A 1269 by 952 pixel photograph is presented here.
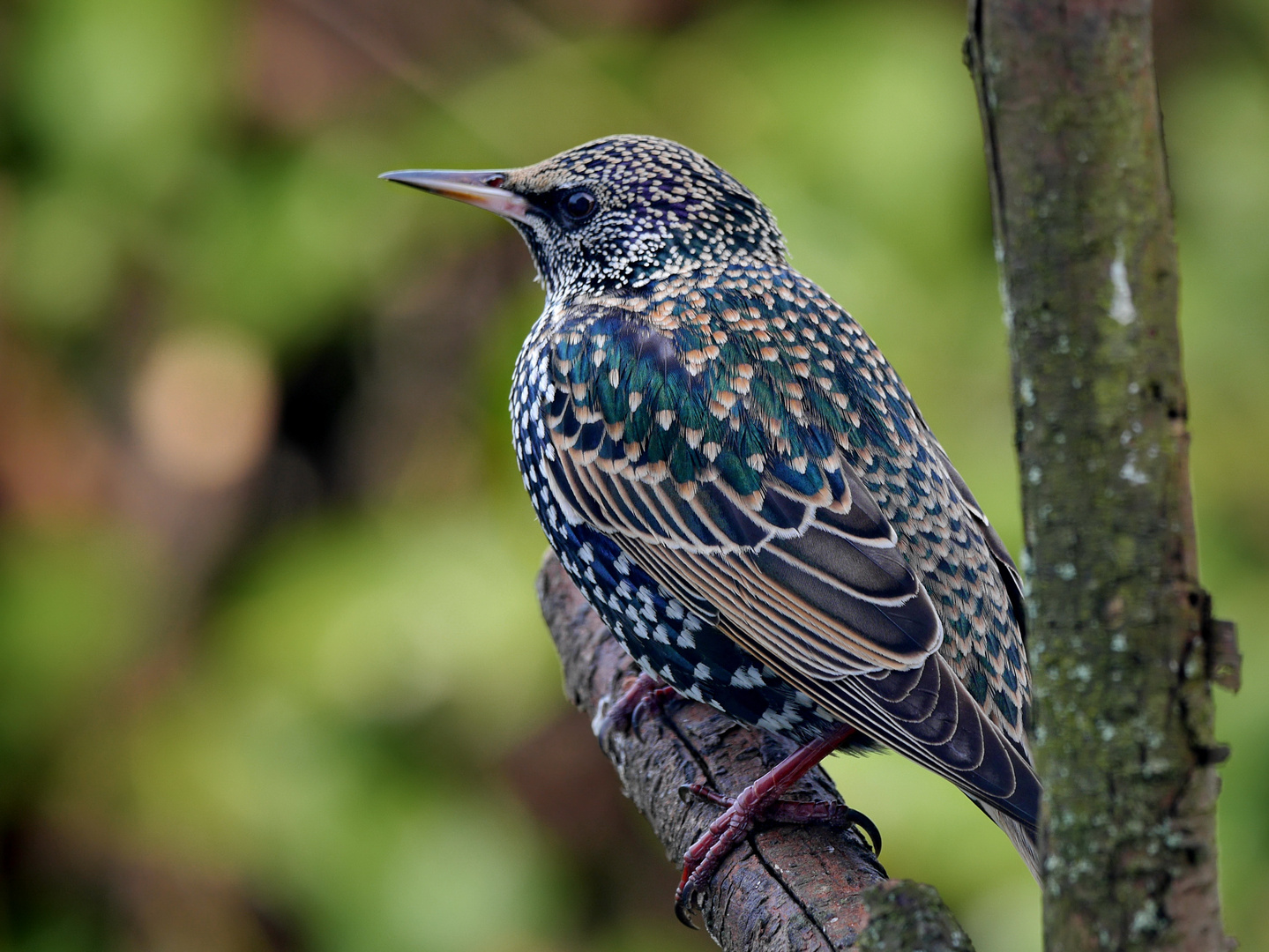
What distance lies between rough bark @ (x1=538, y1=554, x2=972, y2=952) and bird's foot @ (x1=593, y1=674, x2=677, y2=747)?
0.02 meters

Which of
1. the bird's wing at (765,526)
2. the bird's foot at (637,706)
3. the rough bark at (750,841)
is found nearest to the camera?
the rough bark at (750,841)

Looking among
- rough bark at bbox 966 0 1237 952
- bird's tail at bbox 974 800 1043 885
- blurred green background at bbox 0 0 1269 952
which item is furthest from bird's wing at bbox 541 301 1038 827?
blurred green background at bbox 0 0 1269 952

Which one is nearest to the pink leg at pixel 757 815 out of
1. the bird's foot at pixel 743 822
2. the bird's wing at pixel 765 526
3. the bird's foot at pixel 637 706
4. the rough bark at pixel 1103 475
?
the bird's foot at pixel 743 822

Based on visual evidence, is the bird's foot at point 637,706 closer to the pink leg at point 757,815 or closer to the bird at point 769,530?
the bird at point 769,530

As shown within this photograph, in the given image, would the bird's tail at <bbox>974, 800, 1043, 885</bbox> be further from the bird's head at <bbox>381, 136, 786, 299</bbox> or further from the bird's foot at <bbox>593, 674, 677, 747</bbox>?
the bird's head at <bbox>381, 136, 786, 299</bbox>

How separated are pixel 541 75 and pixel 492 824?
2716mm

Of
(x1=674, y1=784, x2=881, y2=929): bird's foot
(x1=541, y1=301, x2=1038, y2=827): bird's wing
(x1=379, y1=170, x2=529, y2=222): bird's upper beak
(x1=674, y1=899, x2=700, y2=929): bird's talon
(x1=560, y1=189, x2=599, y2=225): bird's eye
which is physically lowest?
(x1=674, y1=899, x2=700, y2=929): bird's talon

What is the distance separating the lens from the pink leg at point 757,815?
9.21 feet

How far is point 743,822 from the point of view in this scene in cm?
282

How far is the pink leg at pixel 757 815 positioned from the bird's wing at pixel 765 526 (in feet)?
0.83

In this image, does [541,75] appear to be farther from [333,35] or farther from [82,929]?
[82,929]

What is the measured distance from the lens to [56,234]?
511 centimetres

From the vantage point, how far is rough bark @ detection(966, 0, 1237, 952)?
1348 mm

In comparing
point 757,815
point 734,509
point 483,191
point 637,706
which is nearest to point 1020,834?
point 757,815
